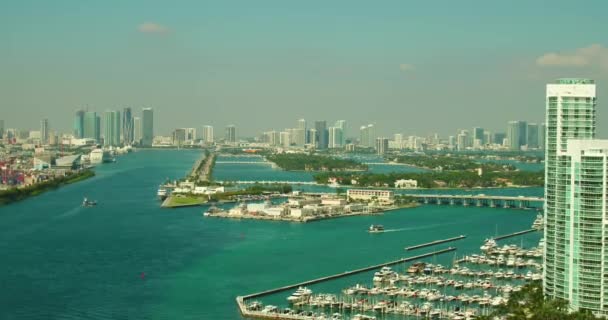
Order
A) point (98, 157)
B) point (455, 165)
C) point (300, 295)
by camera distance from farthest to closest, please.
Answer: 1. point (98, 157)
2. point (455, 165)
3. point (300, 295)

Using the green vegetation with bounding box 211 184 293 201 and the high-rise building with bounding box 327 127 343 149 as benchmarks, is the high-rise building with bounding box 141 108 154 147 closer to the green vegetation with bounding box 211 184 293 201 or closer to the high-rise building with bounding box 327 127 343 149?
the high-rise building with bounding box 327 127 343 149

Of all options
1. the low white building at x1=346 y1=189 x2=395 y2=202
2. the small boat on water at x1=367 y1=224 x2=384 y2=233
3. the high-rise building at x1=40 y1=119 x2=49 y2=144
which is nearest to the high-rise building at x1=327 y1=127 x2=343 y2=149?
the high-rise building at x1=40 y1=119 x2=49 y2=144

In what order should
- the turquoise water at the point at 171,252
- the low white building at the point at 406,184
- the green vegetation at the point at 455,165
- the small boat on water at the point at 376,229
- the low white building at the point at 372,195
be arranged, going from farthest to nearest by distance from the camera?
the green vegetation at the point at 455,165
the low white building at the point at 406,184
the low white building at the point at 372,195
the small boat on water at the point at 376,229
the turquoise water at the point at 171,252

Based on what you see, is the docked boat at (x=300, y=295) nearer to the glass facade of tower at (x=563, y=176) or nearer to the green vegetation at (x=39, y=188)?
the glass facade of tower at (x=563, y=176)

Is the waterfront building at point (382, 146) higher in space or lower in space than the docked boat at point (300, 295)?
higher

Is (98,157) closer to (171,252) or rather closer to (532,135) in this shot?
(171,252)

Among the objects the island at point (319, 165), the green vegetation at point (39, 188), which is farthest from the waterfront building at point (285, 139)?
the green vegetation at point (39, 188)

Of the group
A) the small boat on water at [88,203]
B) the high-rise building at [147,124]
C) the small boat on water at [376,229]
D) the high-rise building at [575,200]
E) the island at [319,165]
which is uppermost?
the high-rise building at [147,124]

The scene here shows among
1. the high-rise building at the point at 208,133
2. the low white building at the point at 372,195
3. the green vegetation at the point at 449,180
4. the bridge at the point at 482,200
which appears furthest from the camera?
the high-rise building at the point at 208,133

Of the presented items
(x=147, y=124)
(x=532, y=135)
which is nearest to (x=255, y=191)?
(x=532, y=135)
